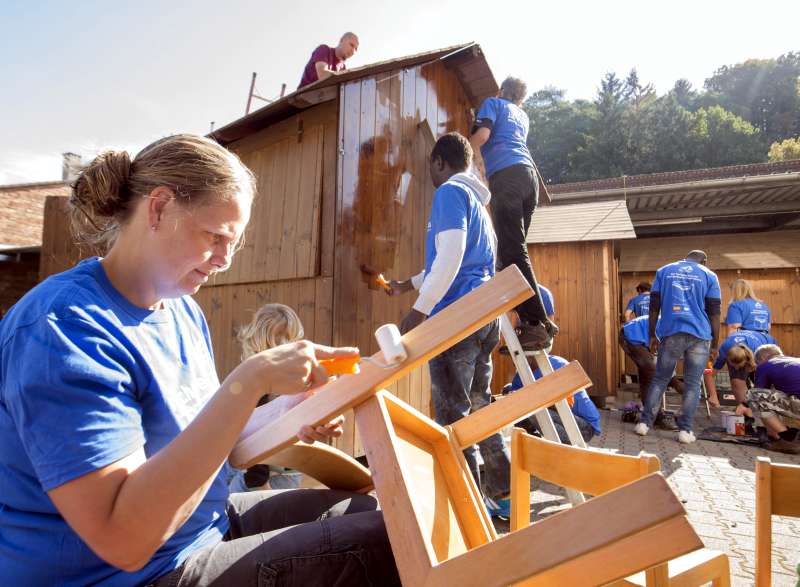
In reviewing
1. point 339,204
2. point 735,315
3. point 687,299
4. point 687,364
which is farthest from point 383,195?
point 735,315

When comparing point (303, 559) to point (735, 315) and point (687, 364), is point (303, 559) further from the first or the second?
point (735, 315)

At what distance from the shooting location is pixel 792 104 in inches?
1337

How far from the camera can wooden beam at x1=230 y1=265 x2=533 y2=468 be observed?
3.14ft

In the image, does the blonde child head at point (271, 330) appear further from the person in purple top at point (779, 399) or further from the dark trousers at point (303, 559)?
the person in purple top at point (779, 399)

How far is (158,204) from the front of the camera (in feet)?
3.88

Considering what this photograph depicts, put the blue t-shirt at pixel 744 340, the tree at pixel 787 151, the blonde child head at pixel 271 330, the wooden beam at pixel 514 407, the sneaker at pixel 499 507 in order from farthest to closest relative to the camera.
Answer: the tree at pixel 787 151
the blue t-shirt at pixel 744 340
the sneaker at pixel 499 507
the blonde child head at pixel 271 330
the wooden beam at pixel 514 407

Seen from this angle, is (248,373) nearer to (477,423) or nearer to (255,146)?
(477,423)

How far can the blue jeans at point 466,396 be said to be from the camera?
277 centimetres

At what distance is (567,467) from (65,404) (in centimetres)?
150

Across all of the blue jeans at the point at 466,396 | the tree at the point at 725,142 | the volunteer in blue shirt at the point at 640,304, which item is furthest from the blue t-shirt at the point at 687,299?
the tree at the point at 725,142

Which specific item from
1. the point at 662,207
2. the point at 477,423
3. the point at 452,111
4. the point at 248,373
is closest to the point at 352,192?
the point at 452,111

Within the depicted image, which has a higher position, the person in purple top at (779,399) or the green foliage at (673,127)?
the green foliage at (673,127)

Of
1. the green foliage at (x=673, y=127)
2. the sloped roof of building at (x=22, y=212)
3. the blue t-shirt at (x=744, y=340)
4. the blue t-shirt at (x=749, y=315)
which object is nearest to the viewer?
the blue t-shirt at (x=744, y=340)

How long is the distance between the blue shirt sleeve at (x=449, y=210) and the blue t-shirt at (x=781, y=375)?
16.3 feet
